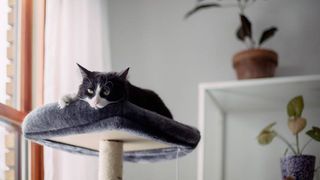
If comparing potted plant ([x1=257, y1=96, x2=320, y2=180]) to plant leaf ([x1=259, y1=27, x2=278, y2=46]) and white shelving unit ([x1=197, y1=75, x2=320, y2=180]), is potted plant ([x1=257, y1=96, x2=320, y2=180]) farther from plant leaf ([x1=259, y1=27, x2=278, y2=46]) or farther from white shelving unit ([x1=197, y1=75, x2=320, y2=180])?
plant leaf ([x1=259, y1=27, x2=278, y2=46])

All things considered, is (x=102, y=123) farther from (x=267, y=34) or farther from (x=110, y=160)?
(x=267, y=34)

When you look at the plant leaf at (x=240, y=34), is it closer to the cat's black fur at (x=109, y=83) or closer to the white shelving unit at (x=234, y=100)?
the white shelving unit at (x=234, y=100)

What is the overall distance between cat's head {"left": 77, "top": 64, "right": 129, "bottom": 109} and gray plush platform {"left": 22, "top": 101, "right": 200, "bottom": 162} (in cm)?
2

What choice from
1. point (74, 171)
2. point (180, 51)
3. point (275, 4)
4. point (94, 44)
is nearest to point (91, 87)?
point (74, 171)

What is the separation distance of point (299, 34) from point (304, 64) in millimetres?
139

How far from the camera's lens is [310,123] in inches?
73.3

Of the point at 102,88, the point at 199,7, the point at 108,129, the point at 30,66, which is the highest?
the point at 199,7

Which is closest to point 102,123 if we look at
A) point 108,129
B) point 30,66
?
point 108,129

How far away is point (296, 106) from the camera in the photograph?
5.46 ft

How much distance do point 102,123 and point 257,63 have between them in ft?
2.91

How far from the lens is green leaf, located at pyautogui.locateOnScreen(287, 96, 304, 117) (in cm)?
166

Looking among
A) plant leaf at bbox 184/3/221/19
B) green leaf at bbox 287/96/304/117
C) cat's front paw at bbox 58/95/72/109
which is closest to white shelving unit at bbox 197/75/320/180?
green leaf at bbox 287/96/304/117

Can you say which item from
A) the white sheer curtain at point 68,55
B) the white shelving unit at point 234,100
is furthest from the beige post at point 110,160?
the white shelving unit at point 234,100

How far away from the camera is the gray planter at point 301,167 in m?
1.64
